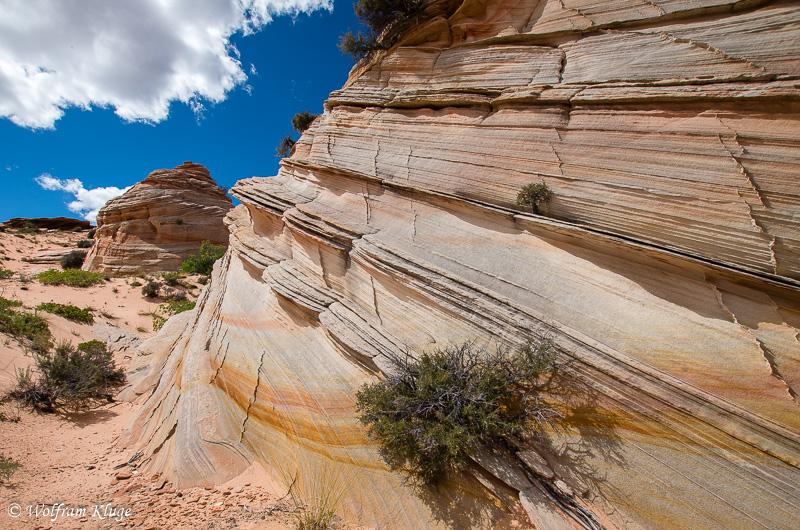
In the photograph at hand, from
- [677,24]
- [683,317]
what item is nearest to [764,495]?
[683,317]

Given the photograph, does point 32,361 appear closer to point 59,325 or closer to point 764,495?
point 59,325

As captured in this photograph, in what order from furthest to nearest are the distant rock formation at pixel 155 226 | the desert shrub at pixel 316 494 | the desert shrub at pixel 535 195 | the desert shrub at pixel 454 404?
the distant rock formation at pixel 155 226 → the desert shrub at pixel 535 195 → the desert shrub at pixel 316 494 → the desert shrub at pixel 454 404

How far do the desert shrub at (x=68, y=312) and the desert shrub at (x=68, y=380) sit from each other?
18.8ft

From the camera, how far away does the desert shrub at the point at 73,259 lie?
27.9 meters

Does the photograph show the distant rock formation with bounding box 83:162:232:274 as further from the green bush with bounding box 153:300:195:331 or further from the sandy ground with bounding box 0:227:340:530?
the sandy ground with bounding box 0:227:340:530

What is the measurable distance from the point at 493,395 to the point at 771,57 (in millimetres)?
8178

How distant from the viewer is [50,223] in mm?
39594

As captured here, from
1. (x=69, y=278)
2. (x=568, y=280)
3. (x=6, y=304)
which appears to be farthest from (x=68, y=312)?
(x=568, y=280)

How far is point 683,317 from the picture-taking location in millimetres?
5215

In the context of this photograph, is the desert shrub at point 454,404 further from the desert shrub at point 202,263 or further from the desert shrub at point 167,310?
the desert shrub at point 202,263

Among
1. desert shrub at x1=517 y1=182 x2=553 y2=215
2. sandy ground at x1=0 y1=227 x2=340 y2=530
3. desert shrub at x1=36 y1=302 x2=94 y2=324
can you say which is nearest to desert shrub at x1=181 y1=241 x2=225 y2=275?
desert shrub at x1=36 y1=302 x2=94 y2=324

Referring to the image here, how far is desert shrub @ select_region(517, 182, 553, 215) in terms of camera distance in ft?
23.1

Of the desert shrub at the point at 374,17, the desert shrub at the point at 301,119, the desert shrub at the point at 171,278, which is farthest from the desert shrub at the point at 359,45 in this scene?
the desert shrub at the point at 171,278

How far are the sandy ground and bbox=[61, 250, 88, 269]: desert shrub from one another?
23940 millimetres
